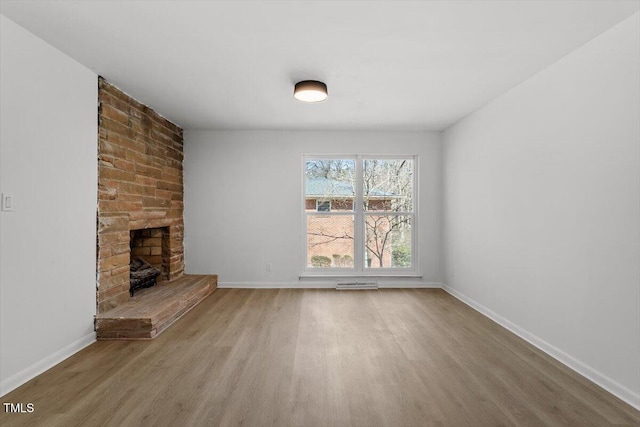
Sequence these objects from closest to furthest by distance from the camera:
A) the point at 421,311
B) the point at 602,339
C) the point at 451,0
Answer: the point at 451,0 < the point at 602,339 < the point at 421,311

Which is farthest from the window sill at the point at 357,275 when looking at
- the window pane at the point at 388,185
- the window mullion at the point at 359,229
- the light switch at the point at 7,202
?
the light switch at the point at 7,202

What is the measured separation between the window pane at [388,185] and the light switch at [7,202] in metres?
4.11

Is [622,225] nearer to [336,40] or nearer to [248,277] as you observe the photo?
[336,40]

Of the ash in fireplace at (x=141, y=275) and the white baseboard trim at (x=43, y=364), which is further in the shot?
the ash in fireplace at (x=141, y=275)

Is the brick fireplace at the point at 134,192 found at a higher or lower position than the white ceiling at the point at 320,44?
lower

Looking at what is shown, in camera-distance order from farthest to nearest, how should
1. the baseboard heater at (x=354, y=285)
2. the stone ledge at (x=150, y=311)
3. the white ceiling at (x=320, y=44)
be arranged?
1. the baseboard heater at (x=354, y=285)
2. the stone ledge at (x=150, y=311)
3. the white ceiling at (x=320, y=44)

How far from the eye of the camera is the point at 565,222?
102 inches

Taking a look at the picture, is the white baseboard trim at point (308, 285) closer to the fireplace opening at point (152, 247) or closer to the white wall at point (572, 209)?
the fireplace opening at point (152, 247)

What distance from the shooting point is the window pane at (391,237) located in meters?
5.20

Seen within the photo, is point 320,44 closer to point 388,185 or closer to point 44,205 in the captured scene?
point 44,205

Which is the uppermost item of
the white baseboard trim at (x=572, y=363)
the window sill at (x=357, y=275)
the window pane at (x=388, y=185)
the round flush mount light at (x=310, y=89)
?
the round flush mount light at (x=310, y=89)

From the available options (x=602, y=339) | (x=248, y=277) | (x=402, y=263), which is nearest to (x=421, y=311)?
(x=402, y=263)

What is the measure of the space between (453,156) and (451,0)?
2997 mm

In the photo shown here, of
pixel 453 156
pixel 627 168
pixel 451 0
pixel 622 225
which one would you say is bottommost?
pixel 622 225
